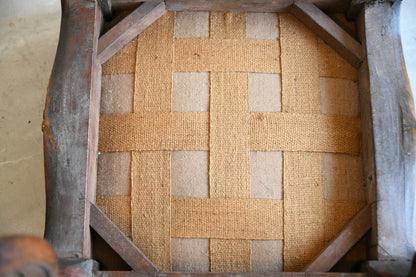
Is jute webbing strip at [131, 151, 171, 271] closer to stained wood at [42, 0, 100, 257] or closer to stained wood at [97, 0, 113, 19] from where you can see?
stained wood at [42, 0, 100, 257]

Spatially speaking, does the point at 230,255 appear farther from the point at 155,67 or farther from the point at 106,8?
the point at 106,8

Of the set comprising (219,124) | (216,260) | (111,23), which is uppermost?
(111,23)

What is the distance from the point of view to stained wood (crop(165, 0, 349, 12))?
4.57 ft

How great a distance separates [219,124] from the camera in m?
1.31

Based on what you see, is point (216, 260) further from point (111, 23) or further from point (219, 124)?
point (111, 23)

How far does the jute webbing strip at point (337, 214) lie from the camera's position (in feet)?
4.18

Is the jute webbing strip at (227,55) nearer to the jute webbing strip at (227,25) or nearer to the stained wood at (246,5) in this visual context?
the jute webbing strip at (227,25)

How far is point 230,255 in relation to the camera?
49.3 inches

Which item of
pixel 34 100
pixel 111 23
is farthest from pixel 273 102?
pixel 34 100

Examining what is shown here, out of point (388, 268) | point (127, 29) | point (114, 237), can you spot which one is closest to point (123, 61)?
point (127, 29)

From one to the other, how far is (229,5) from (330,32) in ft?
1.17

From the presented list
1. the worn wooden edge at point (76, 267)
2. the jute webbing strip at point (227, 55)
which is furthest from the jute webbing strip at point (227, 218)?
the jute webbing strip at point (227, 55)

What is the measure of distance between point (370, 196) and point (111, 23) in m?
1.05

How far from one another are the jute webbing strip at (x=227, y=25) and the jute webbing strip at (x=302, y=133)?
301 mm
